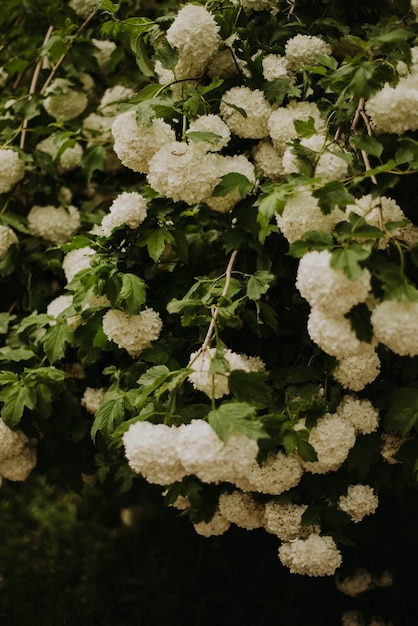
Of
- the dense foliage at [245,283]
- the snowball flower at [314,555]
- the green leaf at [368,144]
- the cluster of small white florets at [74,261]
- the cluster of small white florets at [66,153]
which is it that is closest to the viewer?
the dense foliage at [245,283]

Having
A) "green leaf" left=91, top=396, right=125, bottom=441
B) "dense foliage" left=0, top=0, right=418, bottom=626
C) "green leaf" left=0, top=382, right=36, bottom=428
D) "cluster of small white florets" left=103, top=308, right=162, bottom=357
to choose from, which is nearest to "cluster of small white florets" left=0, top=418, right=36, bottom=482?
"dense foliage" left=0, top=0, right=418, bottom=626

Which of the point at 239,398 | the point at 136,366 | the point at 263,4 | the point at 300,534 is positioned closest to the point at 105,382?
the point at 136,366

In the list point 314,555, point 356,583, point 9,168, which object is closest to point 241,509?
point 314,555

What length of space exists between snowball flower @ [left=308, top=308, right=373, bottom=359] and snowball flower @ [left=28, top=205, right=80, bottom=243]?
1.55m

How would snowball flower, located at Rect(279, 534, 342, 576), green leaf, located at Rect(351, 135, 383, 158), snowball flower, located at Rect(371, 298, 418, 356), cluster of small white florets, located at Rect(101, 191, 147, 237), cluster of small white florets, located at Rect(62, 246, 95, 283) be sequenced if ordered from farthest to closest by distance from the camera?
cluster of small white florets, located at Rect(62, 246, 95, 283) < cluster of small white florets, located at Rect(101, 191, 147, 237) < snowball flower, located at Rect(279, 534, 342, 576) < green leaf, located at Rect(351, 135, 383, 158) < snowball flower, located at Rect(371, 298, 418, 356)

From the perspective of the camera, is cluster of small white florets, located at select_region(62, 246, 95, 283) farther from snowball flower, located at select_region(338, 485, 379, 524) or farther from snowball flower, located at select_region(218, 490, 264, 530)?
snowball flower, located at select_region(338, 485, 379, 524)

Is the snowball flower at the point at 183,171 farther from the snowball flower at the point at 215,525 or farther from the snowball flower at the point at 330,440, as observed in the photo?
the snowball flower at the point at 215,525

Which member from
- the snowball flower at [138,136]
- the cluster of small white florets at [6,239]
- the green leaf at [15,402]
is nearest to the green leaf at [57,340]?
the green leaf at [15,402]

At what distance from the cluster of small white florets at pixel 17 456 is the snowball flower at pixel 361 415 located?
3.86ft

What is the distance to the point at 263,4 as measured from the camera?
91.8 inches

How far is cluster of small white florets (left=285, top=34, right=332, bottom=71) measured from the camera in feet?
7.02

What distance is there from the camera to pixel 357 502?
2.12 metres

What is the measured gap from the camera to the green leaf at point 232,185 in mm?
1982

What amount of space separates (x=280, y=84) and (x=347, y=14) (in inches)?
23.5
